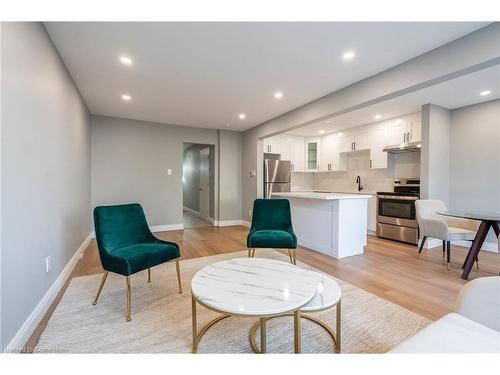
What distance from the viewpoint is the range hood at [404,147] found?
13.4 ft

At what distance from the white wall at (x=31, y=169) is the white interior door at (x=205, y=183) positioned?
12.1 ft

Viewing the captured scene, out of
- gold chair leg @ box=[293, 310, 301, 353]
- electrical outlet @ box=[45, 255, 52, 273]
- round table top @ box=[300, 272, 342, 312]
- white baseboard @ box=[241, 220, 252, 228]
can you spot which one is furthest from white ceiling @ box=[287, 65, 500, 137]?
electrical outlet @ box=[45, 255, 52, 273]

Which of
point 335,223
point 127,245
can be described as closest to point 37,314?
point 127,245

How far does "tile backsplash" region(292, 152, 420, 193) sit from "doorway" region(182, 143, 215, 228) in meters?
2.34

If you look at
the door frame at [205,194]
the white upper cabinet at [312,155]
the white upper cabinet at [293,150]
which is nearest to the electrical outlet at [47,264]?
the door frame at [205,194]

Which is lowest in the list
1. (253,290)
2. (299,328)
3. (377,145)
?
(299,328)

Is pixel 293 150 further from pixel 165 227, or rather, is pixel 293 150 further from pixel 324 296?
pixel 324 296

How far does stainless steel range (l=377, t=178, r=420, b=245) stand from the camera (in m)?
3.94

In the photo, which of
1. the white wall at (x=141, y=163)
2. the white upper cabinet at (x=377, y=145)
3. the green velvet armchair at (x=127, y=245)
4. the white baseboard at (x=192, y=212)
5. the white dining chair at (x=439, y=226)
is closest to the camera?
the green velvet armchair at (x=127, y=245)

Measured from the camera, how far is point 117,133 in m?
4.63

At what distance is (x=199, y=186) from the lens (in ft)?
23.3

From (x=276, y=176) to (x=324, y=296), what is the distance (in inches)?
158

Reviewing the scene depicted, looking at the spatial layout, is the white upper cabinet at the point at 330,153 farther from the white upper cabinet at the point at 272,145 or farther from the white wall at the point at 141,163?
the white wall at the point at 141,163
